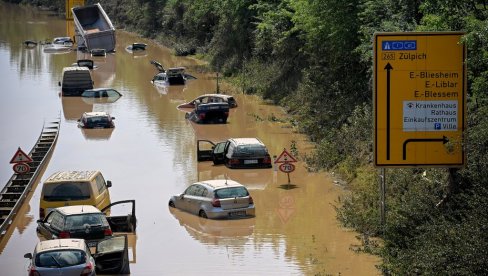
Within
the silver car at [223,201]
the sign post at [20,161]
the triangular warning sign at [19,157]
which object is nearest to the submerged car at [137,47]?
the sign post at [20,161]

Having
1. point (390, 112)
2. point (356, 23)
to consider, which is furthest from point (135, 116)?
point (390, 112)

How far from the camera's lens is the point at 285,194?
34.7 m

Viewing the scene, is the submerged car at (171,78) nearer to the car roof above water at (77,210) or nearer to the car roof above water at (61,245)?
the car roof above water at (77,210)

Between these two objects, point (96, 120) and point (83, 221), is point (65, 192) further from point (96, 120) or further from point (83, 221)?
point (96, 120)

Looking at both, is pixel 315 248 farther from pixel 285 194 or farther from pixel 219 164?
pixel 219 164

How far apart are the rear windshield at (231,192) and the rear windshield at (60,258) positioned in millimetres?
8836

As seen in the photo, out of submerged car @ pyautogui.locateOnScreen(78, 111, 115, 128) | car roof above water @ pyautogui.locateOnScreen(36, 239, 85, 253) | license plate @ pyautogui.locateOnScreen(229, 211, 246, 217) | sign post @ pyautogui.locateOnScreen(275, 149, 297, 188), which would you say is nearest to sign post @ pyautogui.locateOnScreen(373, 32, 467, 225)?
license plate @ pyautogui.locateOnScreen(229, 211, 246, 217)

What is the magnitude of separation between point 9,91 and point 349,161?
128ft

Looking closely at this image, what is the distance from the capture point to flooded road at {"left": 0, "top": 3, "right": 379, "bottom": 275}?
2641 centimetres

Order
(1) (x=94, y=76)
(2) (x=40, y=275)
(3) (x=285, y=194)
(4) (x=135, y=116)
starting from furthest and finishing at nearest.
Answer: (1) (x=94, y=76)
(4) (x=135, y=116)
(3) (x=285, y=194)
(2) (x=40, y=275)

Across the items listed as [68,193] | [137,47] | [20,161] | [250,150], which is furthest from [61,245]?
[137,47]

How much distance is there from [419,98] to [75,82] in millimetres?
43241

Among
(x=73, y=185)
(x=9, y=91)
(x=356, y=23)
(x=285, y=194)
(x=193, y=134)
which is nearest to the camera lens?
(x=73, y=185)

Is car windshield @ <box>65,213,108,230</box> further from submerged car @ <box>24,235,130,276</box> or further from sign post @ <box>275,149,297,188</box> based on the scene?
sign post @ <box>275,149,297,188</box>
